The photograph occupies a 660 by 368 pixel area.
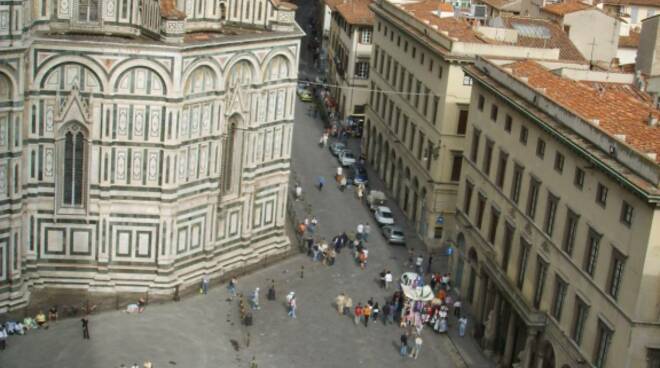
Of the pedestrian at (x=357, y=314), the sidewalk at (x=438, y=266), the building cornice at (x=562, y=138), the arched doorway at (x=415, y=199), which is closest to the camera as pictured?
the building cornice at (x=562, y=138)

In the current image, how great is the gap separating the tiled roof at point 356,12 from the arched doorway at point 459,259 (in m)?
35.2

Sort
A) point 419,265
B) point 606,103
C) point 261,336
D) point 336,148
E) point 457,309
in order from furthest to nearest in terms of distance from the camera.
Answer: point 336,148 < point 419,265 < point 457,309 < point 261,336 < point 606,103

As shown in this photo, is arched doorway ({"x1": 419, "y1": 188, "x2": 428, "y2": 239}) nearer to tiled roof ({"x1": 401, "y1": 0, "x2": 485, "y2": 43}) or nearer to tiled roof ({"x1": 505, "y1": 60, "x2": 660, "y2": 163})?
tiled roof ({"x1": 401, "y1": 0, "x2": 485, "y2": 43})

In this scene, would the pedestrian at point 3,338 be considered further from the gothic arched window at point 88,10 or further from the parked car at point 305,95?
the parked car at point 305,95

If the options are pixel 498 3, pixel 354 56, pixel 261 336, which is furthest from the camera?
pixel 498 3

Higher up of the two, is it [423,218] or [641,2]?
[641,2]

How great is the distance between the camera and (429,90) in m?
63.5

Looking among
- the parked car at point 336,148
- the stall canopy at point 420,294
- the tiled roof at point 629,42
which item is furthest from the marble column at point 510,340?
the tiled roof at point 629,42

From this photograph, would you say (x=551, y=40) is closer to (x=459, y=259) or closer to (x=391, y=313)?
(x=459, y=259)

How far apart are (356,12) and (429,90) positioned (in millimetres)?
27039

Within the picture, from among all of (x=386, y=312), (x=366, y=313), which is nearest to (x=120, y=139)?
(x=366, y=313)

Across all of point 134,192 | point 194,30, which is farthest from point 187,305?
point 194,30

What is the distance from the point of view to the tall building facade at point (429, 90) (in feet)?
199

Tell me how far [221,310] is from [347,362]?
7318 millimetres
